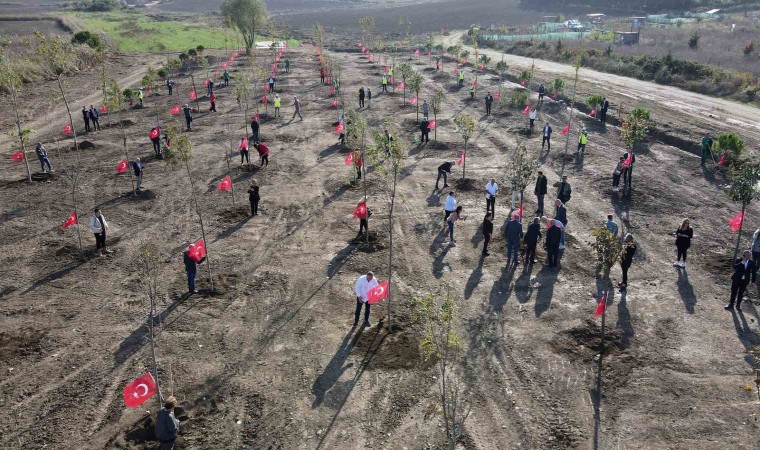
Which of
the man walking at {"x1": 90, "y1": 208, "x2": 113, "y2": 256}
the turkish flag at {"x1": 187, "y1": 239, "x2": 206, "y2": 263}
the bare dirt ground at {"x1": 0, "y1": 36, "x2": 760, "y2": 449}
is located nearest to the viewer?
the bare dirt ground at {"x1": 0, "y1": 36, "x2": 760, "y2": 449}

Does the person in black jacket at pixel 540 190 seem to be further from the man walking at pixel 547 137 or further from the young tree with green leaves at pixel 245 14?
the young tree with green leaves at pixel 245 14

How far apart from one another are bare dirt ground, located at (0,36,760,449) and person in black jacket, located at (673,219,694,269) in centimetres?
48

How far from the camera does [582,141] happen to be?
2445 centimetres

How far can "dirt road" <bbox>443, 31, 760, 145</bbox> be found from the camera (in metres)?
30.2

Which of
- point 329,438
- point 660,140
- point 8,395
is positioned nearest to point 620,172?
point 660,140

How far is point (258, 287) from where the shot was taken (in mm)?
14641

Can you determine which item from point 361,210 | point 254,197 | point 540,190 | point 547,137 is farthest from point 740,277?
point 254,197

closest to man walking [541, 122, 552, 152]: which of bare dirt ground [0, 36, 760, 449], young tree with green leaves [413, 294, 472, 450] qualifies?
bare dirt ground [0, 36, 760, 449]

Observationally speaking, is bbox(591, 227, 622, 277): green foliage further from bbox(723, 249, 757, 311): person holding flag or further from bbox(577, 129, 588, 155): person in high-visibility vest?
bbox(577, 129, 588, 155): person in high-visibility vest

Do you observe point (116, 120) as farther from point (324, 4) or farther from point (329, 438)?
point (324, 4)

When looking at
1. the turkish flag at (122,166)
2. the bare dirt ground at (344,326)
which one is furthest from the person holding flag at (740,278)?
the turkish flag at (122,166)

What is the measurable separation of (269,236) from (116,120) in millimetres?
21093

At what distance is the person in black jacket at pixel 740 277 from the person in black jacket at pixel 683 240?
1.88 metres

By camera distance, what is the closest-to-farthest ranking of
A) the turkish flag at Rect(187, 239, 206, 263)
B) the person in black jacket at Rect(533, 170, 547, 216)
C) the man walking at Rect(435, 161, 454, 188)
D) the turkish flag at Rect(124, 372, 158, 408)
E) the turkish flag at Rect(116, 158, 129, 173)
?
1. the turkish flag at Rect(124, 372, 158, 408)
2. the turkish flag at Rect(187, 239, 206, 263)
3. the person in black jacket at Rect(533, 170, 547, 216)
4. the man walking at Rect(435, 161, 454, 188)
5. the turkish flag at Rect(116, 158, 129, 173)
